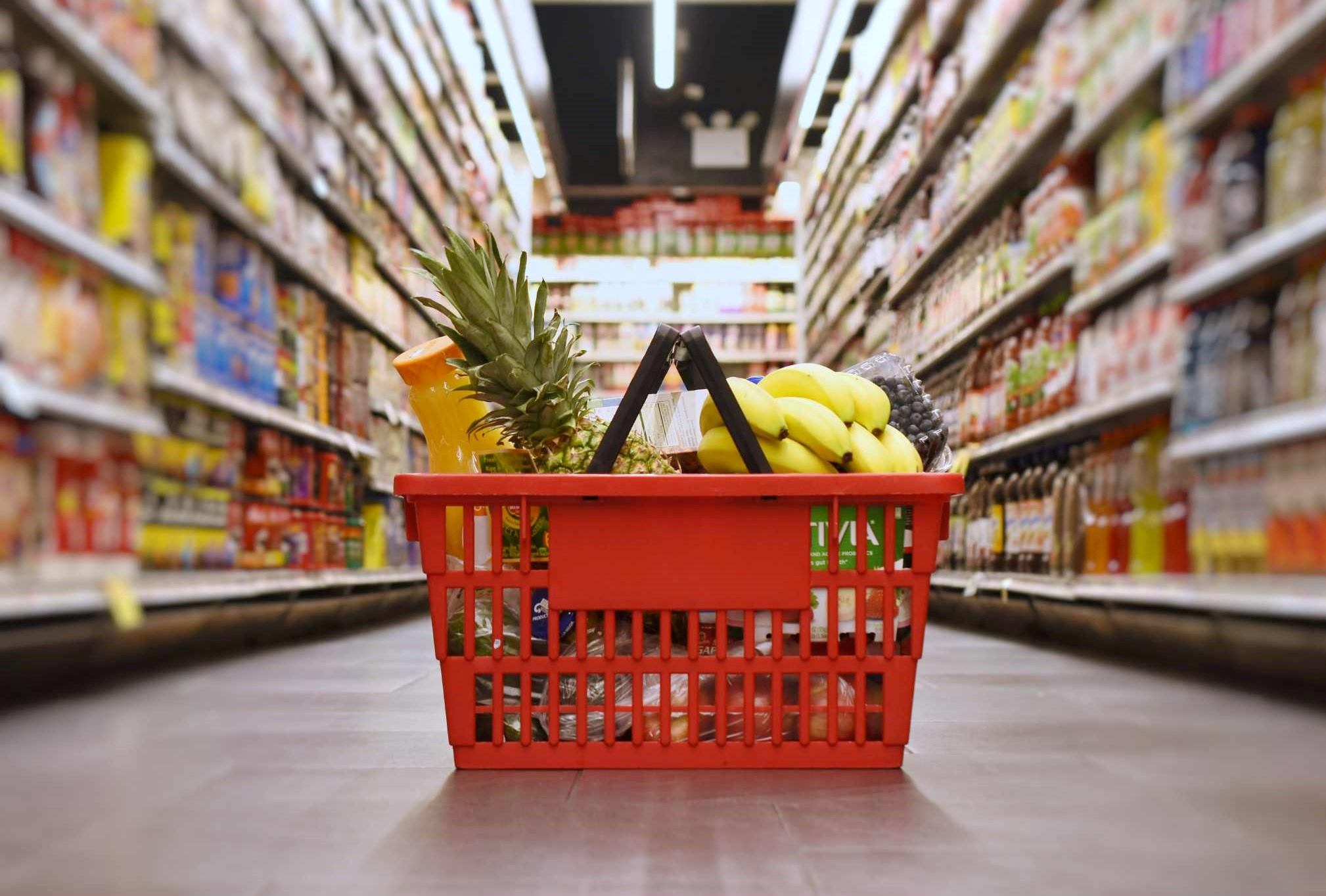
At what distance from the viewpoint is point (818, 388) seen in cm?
140

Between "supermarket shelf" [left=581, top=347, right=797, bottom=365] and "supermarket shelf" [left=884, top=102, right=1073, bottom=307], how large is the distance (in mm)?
4431

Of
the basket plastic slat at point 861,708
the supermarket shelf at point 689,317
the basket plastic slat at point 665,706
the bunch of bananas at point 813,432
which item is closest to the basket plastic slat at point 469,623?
the basket plastic slat at point 665,706

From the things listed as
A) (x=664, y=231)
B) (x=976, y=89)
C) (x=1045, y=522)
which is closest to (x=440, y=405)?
(x=1045, y=522)

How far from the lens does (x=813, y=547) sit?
1214 millimetres

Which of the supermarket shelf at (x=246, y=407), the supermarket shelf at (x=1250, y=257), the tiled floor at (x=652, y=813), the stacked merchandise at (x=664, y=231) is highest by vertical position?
the stacked merchandise at (x=664, y=231)

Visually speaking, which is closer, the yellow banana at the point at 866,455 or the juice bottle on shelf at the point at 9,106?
the yellow banana at the point at 866,455

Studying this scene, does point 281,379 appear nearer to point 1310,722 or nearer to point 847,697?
point 847,697

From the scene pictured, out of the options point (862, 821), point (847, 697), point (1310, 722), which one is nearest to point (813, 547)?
point (847, 697)

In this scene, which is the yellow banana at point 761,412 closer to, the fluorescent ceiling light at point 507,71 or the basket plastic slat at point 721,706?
the basket plastic slat at point 721,706

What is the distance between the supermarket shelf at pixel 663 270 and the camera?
9562mm

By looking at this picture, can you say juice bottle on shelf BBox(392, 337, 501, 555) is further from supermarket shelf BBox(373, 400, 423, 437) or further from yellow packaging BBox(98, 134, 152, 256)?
supermarket shelf BBox(373, 400, 423, 437)

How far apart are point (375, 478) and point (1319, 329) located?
12.2ft

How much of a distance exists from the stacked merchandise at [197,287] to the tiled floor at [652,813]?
63 centimetres

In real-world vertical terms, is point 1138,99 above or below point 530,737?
above
